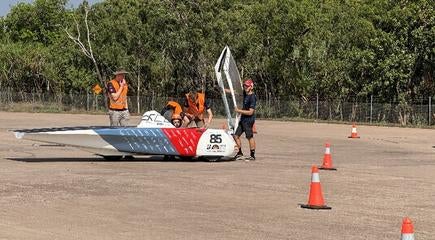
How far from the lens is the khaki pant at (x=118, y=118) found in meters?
19.2

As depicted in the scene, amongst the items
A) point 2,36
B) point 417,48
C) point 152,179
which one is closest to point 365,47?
point 417,48

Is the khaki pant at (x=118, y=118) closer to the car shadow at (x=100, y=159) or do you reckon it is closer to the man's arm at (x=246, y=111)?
the car shadow at (x=100, y=159)

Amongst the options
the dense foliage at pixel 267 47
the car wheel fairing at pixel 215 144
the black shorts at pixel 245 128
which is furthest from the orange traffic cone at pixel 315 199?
the dense foliage at pixel 267 47

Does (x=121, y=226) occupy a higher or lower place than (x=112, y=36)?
lower

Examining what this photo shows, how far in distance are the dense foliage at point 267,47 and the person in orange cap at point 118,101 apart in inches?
1351

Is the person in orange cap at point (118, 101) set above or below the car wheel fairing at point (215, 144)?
above

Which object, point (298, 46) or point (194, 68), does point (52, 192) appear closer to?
point (298, 46)

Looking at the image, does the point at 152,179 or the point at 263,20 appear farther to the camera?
the point at 263,20

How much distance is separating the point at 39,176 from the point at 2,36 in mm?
89330

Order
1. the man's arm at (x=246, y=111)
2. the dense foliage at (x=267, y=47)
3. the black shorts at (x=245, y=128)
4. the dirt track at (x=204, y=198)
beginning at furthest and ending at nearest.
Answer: the dense foliage at (x=267, y=47) → the black shorts at (x=245, y=128) → the man's arm at (x=246, y=111) → the dirt track at (x=204, y=198)

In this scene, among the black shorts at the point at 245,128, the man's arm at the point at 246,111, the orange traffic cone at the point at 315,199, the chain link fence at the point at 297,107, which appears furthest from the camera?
the chain link fence at the point at 297,107

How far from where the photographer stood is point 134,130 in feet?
59.6

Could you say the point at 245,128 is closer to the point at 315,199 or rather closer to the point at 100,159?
the point at 100,159

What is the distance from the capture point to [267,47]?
59.1 meters
